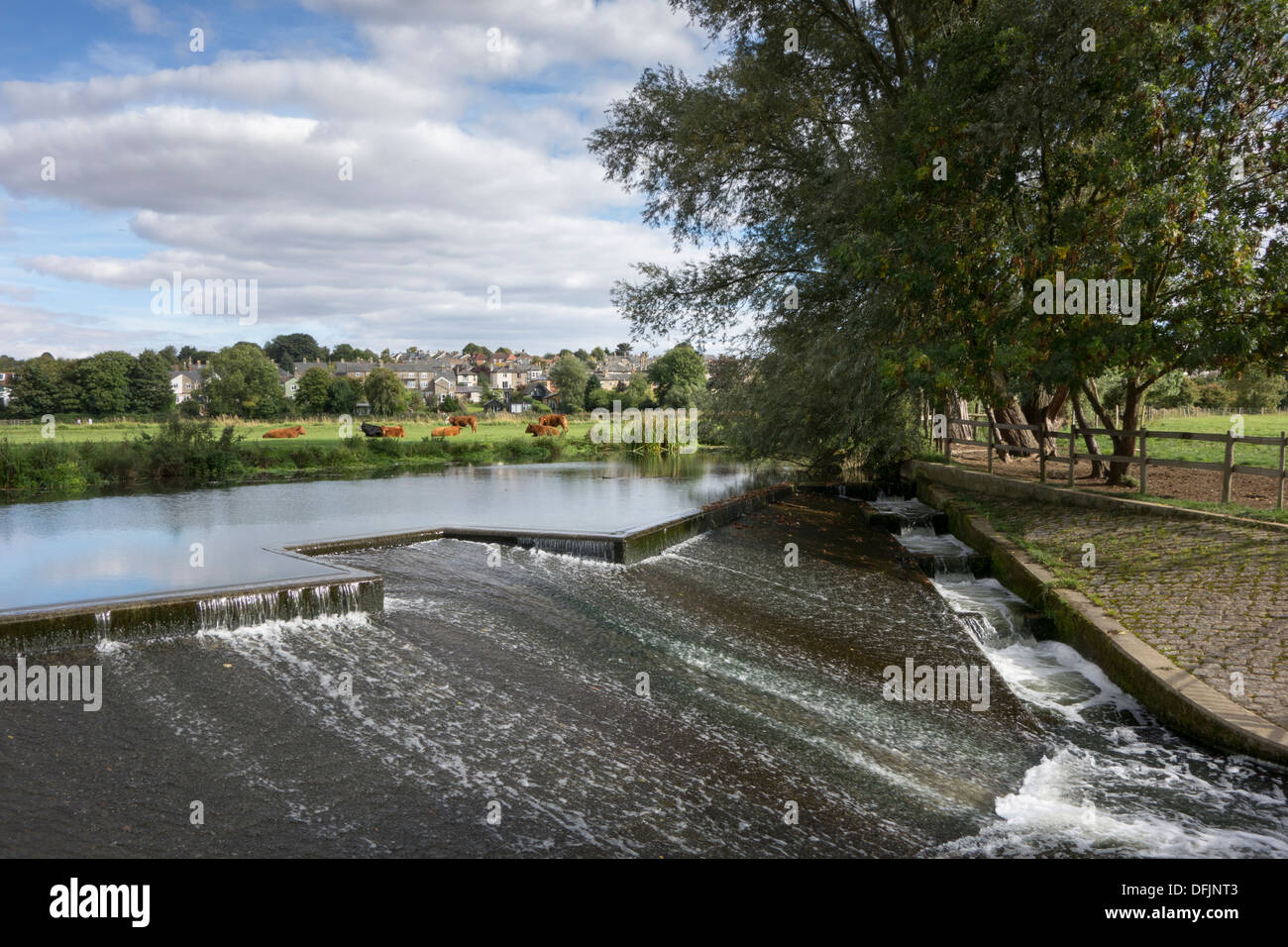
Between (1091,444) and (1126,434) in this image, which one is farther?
(1091,444)

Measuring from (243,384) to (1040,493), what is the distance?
67908 mm

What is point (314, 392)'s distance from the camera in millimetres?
71312

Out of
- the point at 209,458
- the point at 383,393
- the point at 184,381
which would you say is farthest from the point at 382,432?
the point at 184,381

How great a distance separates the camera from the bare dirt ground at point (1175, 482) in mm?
13703

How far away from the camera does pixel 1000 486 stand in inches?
690

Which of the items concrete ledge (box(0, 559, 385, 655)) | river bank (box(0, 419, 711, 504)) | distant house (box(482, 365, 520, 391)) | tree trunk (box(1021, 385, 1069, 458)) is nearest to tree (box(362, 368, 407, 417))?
river bank (box(0, 419, 711, 504))

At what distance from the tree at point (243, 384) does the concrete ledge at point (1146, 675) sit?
2437 inches

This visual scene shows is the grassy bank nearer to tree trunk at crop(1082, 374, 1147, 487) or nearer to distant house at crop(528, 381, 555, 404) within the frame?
tree trunk at crop(1082, 374, 1147, 487)

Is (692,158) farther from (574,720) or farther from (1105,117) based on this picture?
(574,720)

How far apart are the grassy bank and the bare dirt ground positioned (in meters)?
20.6

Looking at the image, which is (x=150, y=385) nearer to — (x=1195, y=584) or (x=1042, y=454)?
(x=1042, y=454)

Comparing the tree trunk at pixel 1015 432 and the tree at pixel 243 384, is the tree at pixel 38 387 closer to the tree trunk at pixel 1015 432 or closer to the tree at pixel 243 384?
the tree at pixel 243 384

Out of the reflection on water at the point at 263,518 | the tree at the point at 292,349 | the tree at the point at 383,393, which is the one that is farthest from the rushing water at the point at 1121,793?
the tree at the point at 292,349

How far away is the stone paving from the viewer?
265 inches
